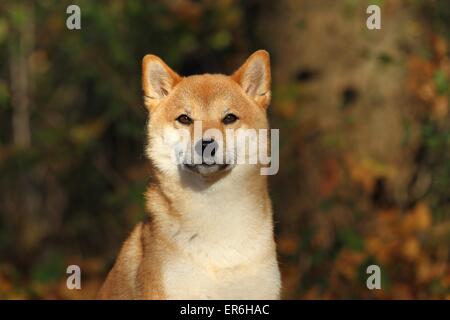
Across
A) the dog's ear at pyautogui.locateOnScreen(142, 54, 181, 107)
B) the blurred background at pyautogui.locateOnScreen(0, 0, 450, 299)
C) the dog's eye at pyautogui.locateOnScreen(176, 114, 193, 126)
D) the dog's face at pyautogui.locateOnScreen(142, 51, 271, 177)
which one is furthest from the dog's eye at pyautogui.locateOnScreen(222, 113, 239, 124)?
the blurred background at pyautogui.locateOnScreen(0, 0, 450, 299)

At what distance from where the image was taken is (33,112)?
10.8 meters

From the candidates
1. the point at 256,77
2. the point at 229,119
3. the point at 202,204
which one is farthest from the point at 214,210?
the point at 256,77

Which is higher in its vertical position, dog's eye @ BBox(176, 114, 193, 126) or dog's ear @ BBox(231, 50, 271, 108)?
dog's ear @ BBox(231, 50, 271, 108)

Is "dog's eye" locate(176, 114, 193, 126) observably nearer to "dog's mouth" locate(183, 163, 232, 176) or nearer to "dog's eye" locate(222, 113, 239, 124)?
"dog's eye" locate(222, 113, 239, 124)

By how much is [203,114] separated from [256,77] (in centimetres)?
49

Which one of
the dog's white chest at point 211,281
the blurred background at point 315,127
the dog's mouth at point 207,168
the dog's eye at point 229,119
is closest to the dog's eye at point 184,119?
the dog's eye at point 229,119

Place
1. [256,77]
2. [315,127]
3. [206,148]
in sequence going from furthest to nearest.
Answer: [315,127] < [256,77] < [206,148]

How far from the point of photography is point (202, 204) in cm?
528

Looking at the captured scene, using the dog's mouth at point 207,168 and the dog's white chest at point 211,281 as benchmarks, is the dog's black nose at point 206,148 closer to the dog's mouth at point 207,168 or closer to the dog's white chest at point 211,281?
the dog's mouth at point 207,168

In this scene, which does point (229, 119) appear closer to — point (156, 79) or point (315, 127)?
point (156, 79)

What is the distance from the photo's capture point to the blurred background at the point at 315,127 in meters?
8.49

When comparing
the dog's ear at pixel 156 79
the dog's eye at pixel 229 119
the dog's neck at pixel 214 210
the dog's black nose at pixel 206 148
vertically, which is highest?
the dog's ear at pixel 156 79

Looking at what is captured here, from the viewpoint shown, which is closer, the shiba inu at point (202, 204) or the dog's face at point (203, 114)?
the shiba inu at point (202, 204)

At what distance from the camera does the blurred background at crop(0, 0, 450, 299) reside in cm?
849
